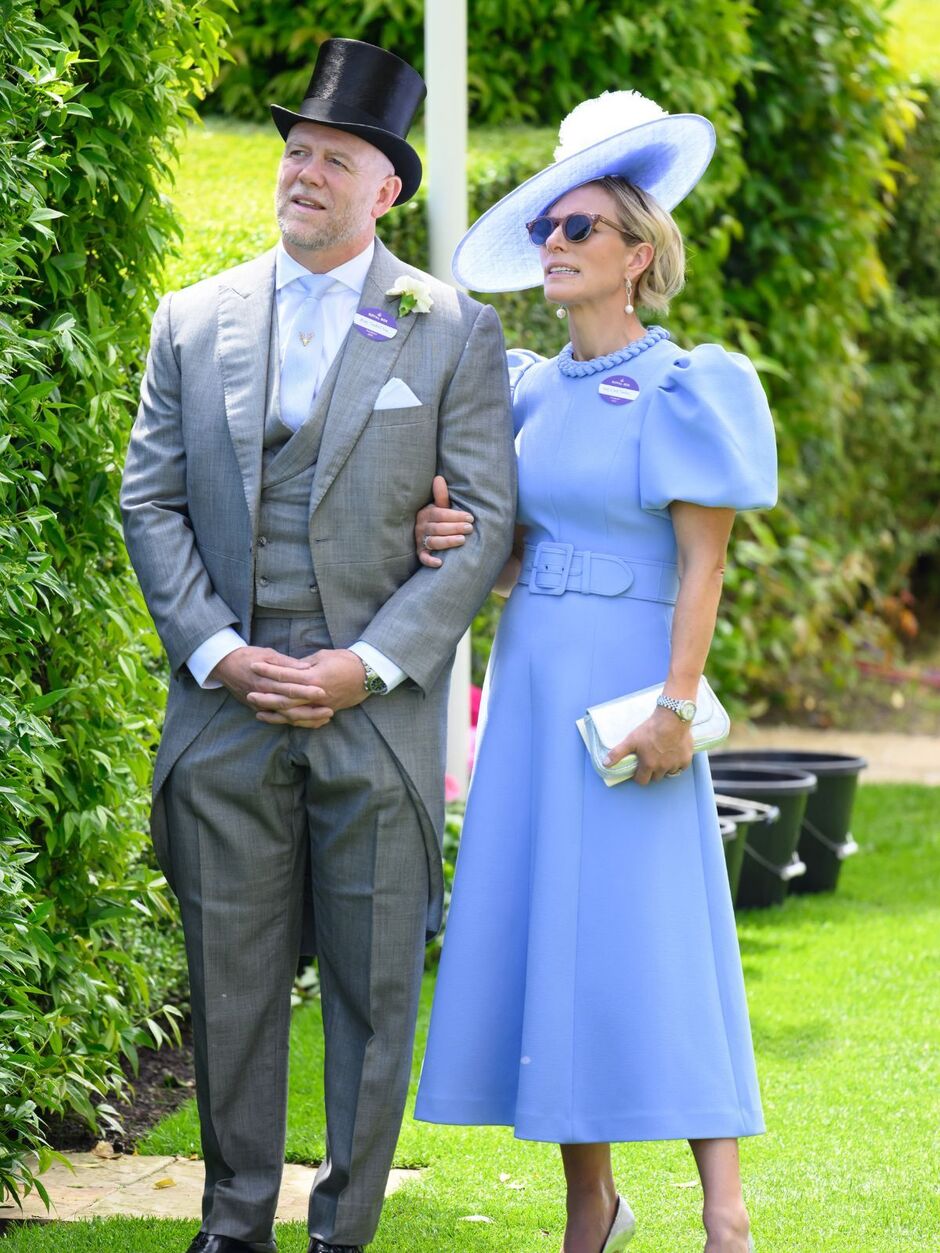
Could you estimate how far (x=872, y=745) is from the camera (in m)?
8.88

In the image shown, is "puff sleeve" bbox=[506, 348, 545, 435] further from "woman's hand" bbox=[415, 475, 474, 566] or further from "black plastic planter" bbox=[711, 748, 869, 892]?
"black plastic planter" bbox=[711, 748, 869, 892]

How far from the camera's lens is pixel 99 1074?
3.69 meters

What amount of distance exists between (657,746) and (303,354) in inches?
35.6

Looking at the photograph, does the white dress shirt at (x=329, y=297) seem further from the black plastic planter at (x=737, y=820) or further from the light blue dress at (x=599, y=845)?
the black plastic planter at (x=737, y=820)

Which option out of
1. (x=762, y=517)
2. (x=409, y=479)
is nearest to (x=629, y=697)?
(x=409, y=479)

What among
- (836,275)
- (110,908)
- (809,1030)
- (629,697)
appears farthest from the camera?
(836,275)

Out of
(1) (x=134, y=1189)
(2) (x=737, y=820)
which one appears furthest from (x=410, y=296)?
(2) (x=737, y=820)

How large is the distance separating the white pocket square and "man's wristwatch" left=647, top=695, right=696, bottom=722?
653mm

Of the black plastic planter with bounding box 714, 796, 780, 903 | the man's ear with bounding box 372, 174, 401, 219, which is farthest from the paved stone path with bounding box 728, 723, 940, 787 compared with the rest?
the man's ear with bounding box 372, 174, 401, 219

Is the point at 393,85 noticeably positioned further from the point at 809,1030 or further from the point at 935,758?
the point at 935,758

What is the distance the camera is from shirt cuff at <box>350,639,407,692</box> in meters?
2.93

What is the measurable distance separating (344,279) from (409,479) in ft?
1.22

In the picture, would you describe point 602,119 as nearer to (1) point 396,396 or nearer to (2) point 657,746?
(1) point 396,396

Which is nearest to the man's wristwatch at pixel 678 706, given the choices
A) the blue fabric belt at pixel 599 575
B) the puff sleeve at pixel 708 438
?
the blue fabric belt at pixel 599 575
